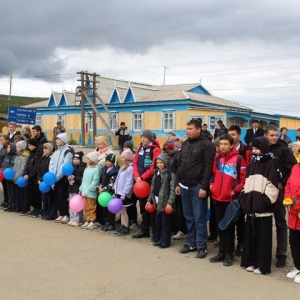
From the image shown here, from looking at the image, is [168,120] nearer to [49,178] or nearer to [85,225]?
[49,178]

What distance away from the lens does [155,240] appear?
22.8 ft

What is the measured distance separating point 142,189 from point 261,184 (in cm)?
239

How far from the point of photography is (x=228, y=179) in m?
5.97

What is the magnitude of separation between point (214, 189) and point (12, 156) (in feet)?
19.5

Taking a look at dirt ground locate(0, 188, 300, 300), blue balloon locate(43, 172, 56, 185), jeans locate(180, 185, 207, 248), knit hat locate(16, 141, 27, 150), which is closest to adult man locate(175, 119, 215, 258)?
jeans locate(180, 185, 207, 248)

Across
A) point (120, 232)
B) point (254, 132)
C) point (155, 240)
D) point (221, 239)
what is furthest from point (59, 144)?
point (254, 132)

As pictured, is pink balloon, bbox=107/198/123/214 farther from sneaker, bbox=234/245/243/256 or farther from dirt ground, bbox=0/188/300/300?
sneaker, bbox=234/245/243/256

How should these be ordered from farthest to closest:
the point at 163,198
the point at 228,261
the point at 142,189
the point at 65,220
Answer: the point at 65,220 < the point at 142,189 < the point at 163,198 < the point at 228,261

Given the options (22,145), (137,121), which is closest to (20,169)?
(22,145)

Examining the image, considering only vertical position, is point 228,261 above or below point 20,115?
below

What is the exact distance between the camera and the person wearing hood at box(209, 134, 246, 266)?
5.95 m

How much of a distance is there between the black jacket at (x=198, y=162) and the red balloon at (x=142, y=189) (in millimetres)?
982

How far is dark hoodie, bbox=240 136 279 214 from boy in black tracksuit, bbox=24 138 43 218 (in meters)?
5.42

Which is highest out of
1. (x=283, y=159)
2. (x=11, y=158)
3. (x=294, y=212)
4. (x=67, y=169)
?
(x=283, y=159)
